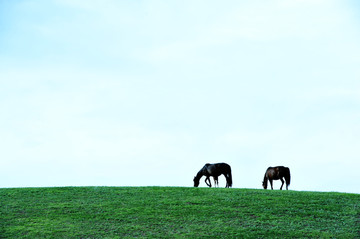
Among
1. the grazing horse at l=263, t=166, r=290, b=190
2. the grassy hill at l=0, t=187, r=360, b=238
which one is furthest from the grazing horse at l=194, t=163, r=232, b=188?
the grassy hill at l=0, t=187, r=360, b=238

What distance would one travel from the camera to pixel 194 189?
24.1 meters

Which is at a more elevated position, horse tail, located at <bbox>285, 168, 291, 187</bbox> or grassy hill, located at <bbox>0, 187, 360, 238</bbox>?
horse tail, located at <bbox>285, 168, 291, 187</bbox>

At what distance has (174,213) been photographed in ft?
62.7

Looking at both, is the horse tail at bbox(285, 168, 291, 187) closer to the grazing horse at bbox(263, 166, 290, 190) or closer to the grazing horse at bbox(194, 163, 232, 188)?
the grazing horse at bbox(263, 166, 290, 190)

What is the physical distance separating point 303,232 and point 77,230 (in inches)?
338

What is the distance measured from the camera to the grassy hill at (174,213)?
17.0 metres

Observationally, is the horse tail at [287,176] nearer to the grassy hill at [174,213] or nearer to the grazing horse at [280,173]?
the grazing horse at [280,173]

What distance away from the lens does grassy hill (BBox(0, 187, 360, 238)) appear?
17.0m

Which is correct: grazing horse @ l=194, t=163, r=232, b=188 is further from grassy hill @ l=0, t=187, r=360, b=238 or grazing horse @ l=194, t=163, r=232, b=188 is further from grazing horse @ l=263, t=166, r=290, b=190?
grassy hill @ l=0, t=187, r=360, b=238

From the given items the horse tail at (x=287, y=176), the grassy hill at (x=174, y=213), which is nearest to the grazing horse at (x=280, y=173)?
the horse tail at (x=287, y=176)

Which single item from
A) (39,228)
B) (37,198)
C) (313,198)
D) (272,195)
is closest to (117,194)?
(37,198)

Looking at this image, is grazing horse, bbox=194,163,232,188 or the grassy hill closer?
the grassy hill

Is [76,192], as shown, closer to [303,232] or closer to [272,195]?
[272,195]

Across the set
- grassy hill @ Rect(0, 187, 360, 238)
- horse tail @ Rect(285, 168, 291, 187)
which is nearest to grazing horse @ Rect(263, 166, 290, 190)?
horse tail @ Rect(285, 168, 291, 187)
